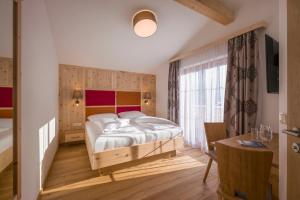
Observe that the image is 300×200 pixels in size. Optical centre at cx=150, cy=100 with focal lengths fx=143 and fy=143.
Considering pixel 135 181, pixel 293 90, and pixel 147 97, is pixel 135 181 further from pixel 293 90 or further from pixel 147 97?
pixel 147 97

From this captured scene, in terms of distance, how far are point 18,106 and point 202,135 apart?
3408 millimetres

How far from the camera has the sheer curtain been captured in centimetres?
303

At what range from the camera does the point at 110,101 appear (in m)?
4.36

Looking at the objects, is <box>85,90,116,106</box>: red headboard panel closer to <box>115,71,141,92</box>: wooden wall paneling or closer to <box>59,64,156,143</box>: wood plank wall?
<box>59,64,156,143</box>: wood plank wall

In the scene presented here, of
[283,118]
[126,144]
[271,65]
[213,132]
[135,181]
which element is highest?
[271,65]

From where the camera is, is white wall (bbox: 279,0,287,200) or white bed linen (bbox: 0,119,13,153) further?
white wall (bbox: 279,0,287,200)

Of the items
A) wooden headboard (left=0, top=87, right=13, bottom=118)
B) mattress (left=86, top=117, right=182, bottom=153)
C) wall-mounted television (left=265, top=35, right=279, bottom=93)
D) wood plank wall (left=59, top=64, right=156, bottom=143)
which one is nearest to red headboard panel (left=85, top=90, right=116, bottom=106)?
wood plank wall (left=59, top=64, right=156, bottom=143)

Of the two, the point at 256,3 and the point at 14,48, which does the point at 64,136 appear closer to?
the point at 14,48

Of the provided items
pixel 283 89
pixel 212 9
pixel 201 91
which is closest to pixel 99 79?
pixel 201 91

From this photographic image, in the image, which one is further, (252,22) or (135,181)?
(252,22)

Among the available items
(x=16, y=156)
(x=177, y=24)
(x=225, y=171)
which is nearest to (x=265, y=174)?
(x=225, y=171)

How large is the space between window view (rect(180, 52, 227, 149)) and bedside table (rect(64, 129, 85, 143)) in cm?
274

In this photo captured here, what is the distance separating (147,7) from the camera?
2.70 meters

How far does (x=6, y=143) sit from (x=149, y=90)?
14.1ft
